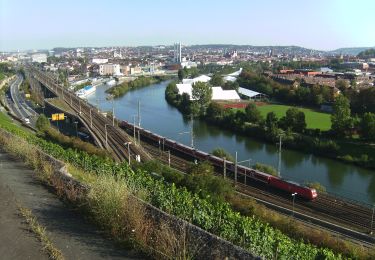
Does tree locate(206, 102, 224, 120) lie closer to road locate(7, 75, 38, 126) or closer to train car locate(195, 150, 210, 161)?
train car locate(195, 150, 210, 161)

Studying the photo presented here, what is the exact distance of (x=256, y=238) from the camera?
2.54m

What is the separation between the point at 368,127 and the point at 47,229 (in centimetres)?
1151

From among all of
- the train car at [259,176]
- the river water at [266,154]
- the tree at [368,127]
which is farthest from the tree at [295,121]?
the train car at [259,176]

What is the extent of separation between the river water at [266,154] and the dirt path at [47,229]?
7094mm

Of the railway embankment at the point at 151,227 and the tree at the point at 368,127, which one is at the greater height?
the railway embankment at the point at 151,227

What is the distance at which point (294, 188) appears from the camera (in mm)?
8211

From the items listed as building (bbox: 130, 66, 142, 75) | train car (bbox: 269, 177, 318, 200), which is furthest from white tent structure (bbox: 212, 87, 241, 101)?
building (bbox: 130, 66, 142, 75)

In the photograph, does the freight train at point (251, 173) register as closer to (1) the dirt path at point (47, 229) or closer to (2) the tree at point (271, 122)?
(2) the tree at point (271, 122)

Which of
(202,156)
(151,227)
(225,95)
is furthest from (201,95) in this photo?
(151,227)

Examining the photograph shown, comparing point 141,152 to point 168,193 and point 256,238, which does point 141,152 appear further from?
point 256,238

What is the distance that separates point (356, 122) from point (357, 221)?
6848mm

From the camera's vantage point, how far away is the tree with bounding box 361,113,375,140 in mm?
12219

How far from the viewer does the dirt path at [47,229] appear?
2453mm

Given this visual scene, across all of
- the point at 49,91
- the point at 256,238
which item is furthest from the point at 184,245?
the point at 49,91
